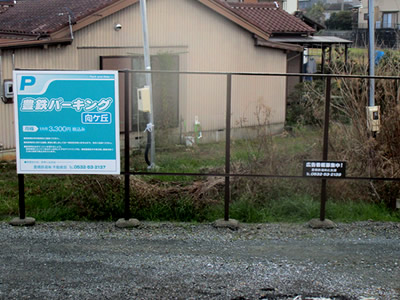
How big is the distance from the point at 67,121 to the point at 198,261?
7.87ft

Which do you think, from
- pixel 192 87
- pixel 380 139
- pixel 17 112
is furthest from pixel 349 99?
pixel 192 87

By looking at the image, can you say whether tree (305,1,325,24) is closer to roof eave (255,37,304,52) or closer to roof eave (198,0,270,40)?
roof eave (255,37,304,52)

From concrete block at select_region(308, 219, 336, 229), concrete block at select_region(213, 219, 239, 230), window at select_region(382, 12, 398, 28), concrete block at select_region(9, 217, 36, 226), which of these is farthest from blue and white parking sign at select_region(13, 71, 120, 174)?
window at select_region(382, 12, 398, 28)

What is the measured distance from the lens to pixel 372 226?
7258 millimetres

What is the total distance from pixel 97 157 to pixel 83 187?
36.1 inches

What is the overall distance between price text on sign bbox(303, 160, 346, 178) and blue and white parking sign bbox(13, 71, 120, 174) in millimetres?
2419

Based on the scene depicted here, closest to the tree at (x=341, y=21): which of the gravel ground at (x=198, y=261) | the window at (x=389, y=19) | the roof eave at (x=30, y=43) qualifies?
the window at (x=389, y=19)

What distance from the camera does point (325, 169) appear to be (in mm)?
7188

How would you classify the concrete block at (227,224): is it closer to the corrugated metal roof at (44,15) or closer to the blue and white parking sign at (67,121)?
the blue and white parking sign at (67,121)

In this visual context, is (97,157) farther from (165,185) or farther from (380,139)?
(380,139)

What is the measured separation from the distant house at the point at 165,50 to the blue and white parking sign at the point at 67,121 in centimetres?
389

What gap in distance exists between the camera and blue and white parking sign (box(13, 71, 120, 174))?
6.80 m

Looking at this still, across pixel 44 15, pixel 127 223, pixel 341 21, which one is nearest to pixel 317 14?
pixel 341 21

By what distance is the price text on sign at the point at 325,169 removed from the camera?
7168mm
